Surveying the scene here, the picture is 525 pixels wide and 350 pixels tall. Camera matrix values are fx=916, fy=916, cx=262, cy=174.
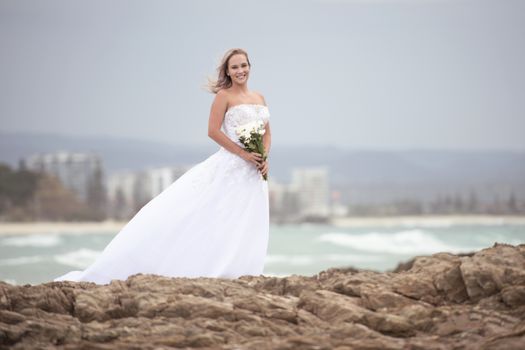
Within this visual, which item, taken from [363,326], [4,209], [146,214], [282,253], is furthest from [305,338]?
[4,209]

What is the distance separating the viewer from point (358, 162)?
474 feet

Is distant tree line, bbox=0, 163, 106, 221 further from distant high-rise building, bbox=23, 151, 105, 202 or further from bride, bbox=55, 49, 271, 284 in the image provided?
bride, bbox=55, 49, 271, 284

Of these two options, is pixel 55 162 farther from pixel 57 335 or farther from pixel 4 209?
pixel 57 335

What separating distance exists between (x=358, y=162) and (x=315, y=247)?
68.8 metres

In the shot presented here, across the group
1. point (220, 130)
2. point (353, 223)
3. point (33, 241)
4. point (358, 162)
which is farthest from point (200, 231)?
point (358, 162)

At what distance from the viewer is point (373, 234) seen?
8875 centimetres

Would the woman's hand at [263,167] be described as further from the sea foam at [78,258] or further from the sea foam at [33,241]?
the sea foam at [33,241]

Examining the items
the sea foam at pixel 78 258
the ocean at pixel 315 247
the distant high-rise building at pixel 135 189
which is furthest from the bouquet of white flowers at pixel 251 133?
the distant high-rise building at pixel 135 189

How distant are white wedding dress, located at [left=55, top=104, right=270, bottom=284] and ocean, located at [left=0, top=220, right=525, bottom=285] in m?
39.9

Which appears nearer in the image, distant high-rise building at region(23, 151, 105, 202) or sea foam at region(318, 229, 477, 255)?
sea foam at region(318, 229, 477, 255)

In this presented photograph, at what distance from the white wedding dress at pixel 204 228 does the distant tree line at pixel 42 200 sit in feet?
316

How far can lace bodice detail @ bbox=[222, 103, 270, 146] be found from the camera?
8.48 m

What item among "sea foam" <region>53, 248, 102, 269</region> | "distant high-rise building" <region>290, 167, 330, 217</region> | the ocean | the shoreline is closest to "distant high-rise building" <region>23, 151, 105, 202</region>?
the shoreline

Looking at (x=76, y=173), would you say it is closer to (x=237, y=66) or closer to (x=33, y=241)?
(x=33, y=241)
